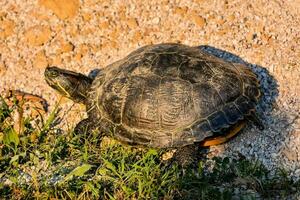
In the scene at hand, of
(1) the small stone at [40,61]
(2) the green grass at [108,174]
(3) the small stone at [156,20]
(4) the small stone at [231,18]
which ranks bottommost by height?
(2) the green grass at [108,174]

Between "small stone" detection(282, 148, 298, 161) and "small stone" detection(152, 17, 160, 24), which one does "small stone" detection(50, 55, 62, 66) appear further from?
"small stone" detection(282, 148, 298, 161)

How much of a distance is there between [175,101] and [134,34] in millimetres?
1455

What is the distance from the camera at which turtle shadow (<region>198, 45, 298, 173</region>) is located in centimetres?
477

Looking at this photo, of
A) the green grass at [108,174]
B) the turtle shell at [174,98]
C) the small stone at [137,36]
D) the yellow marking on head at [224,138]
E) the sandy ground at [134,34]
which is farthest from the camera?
the small stone at [137,36]

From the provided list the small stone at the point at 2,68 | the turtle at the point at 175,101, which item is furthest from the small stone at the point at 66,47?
the turtle at the point at 175,101

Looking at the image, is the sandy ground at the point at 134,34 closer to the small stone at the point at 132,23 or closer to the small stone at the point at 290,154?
the small stone at the point at 132,23

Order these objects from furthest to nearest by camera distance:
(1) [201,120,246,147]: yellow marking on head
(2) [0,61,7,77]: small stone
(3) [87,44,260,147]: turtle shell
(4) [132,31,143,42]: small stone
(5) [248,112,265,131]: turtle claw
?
1. (4) [132,31,143,42]: small stone
2. (2) [0,61,7,77]: small stone
3. (5) [248,112,265,131]: turtle claw
4. (1) [201,120,246,147]: yellow marking on head
5. (3) [87,44,260,147]: turtle shell

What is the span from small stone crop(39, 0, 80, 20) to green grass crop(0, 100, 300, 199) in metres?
1.56

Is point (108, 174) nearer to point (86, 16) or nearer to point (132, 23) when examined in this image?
point (132, 23)

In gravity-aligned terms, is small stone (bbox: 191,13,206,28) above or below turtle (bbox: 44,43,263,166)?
above

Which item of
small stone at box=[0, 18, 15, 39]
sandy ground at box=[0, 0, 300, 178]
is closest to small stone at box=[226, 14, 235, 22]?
sandy ground at box=[0, 0, 300, 178]

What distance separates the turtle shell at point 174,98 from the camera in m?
4.55

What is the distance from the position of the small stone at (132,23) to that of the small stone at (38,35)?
873mm

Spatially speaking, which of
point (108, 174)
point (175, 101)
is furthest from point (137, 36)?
point (108, 174)
